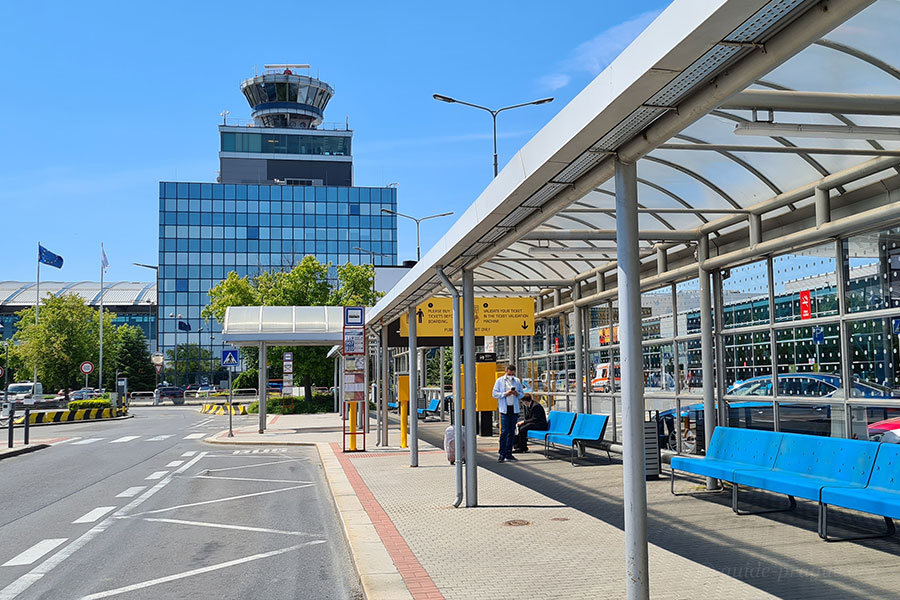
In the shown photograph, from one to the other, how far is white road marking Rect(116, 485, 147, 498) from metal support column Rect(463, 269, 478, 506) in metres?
5.68

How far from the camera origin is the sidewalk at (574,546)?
632cm

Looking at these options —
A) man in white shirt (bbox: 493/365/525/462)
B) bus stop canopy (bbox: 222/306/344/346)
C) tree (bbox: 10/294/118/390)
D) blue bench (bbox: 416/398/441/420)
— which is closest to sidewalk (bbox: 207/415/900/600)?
man in white shirt (bbox: 493/365/525/462)

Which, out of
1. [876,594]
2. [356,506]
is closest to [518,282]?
[356,506]

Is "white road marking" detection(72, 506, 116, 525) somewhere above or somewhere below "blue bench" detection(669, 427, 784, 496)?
below

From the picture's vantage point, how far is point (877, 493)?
287 inches

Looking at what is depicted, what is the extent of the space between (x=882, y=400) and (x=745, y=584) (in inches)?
145

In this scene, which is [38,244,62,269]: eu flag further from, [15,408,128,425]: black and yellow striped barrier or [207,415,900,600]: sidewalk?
[207,415,900,600]: sidewalk

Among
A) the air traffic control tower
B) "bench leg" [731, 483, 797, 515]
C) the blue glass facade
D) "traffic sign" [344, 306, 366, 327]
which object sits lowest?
"bench leg" [731, 483, 797, 515]

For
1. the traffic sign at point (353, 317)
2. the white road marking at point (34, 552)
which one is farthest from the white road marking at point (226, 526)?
the traffic sign at point (353, 317)

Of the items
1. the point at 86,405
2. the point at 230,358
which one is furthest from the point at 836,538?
the point at 86,405

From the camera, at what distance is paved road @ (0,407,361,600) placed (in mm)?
7172

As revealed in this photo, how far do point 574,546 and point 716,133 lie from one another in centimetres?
402

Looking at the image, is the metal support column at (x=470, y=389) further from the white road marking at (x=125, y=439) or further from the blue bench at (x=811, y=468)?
the white road marking at (x=125, y=439)

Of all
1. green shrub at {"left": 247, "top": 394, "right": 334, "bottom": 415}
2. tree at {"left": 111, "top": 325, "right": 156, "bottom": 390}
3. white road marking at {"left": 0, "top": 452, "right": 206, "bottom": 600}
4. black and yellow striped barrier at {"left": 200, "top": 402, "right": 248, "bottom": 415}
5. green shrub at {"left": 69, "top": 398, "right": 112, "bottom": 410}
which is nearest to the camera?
white road marking at {"left": 0, "top": 452, "right": 206, "bottom": 600}
